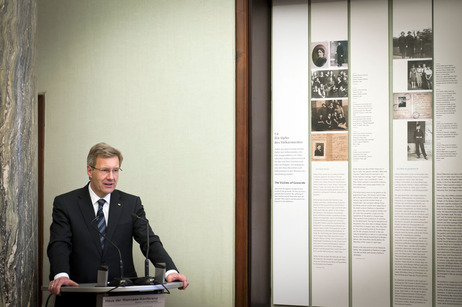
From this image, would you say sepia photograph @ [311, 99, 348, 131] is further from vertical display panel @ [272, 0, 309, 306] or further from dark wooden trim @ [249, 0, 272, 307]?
dark wooden trim @ [249, 0, 272, 307]

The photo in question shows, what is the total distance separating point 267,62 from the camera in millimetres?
3795

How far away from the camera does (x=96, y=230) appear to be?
3.10 m

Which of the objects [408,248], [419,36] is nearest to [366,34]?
[419,36]

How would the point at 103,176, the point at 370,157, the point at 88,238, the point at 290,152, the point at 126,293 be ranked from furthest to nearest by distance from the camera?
the point at 290,152 → the point at 370,157 → the point at 103,176 → the point at 88,238 → the point at 126,293

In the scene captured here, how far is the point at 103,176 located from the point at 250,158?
3.13 feet

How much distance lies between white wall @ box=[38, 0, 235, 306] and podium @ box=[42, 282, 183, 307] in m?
0.93

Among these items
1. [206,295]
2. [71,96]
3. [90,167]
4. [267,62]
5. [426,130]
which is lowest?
[206,295]

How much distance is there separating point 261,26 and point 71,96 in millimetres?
1396

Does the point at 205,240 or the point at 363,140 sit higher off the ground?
the point at 363,140

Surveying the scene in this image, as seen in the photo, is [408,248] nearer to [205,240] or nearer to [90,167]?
[205,240]

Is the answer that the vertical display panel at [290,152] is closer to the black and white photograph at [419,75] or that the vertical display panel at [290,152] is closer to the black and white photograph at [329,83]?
the black and white photograph at [329,83]

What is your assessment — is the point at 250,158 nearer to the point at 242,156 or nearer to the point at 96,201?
the point at 242,156

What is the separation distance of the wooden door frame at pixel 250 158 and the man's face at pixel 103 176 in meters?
0.81

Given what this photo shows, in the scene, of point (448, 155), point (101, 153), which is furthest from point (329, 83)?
point (101, 153)
